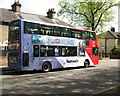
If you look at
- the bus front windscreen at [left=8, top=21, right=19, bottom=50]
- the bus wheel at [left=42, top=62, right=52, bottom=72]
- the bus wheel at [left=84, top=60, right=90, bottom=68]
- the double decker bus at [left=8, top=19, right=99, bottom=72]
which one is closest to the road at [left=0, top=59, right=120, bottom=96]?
the double decker bus at [left=8, top=19, right=99, bottom=72]

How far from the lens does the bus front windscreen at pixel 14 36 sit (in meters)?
20.1

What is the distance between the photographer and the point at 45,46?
21.5 m

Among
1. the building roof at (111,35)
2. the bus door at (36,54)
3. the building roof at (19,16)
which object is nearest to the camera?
the bus door at (36,54)

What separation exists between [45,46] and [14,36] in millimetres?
2637

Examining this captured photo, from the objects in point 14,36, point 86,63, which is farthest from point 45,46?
point 86,63

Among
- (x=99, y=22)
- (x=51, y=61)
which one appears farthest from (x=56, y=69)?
(x=99, y=22)

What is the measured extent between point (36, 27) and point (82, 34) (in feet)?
20.9

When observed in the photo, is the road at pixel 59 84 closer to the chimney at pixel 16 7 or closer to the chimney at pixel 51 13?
the chimney at pixel 16 7

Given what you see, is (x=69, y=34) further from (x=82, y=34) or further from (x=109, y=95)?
(x=109, y=95)

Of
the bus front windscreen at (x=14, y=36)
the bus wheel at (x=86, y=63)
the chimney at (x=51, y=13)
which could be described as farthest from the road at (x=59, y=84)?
the chimney at (x=51, y=13)

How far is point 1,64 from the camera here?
29688 mm

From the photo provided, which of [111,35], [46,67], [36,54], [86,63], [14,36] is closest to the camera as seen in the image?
[14,36]

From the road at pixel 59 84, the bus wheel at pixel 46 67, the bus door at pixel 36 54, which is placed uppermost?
the bus door at pixel 36 54

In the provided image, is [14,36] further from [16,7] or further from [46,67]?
[16,7]
